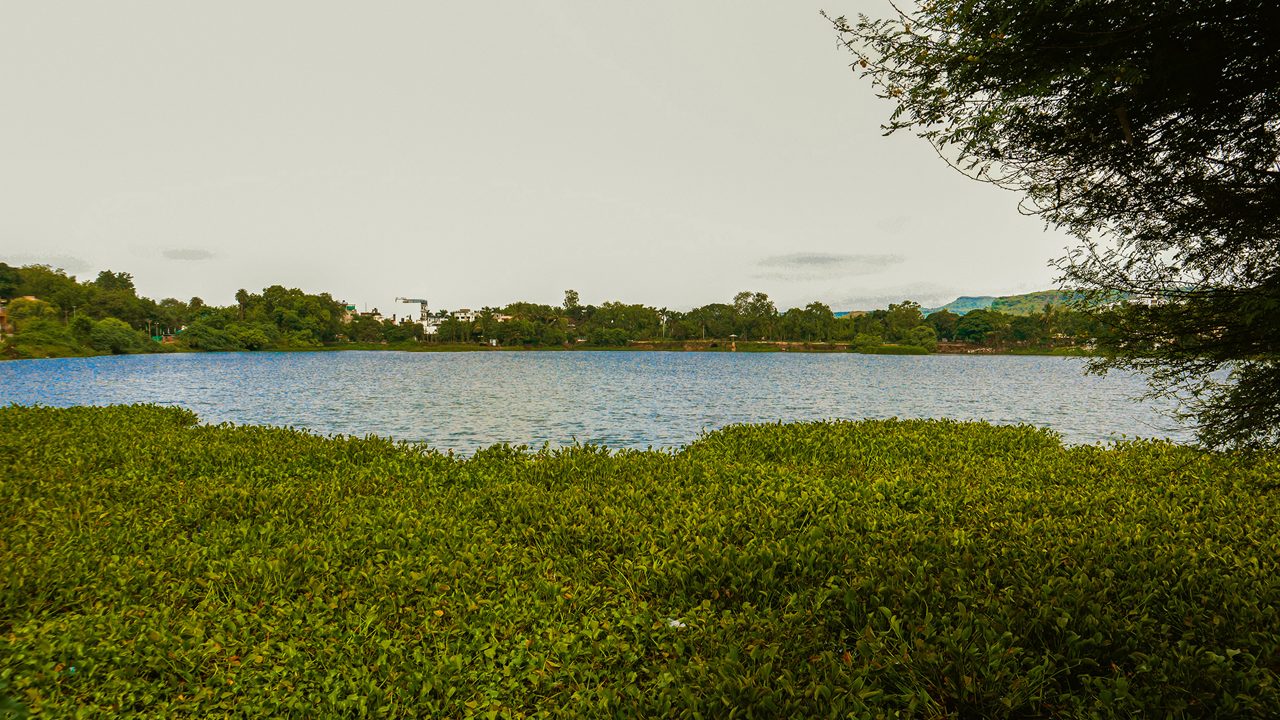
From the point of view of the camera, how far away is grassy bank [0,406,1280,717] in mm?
5023

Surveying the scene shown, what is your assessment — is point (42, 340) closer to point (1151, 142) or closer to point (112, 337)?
point (112, 337)

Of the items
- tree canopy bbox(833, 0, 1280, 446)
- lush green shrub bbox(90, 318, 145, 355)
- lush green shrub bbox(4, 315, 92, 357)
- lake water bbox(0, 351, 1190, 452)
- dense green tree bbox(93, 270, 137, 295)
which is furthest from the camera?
dense green tree bbox(93, 270, 137, 295)

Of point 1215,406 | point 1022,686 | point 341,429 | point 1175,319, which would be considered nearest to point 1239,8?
point 1175,319

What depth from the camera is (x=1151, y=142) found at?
19.5 feet

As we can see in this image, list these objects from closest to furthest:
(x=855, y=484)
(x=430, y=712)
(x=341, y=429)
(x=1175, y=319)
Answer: (x=430, y=712) → (x=1175, y=319) → (x=855, y=484) → (x=341, y=429)

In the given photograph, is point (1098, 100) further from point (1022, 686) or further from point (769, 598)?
point (769, 598)

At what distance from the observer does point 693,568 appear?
7746mm

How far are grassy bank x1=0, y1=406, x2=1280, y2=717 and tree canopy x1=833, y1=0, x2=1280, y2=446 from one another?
5.73ft

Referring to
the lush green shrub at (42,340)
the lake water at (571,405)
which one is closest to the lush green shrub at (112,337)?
the lush green shrub at (42,340)

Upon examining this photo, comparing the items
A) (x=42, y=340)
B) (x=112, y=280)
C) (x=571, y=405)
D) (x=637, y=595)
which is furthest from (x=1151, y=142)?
(x=112, y=280)

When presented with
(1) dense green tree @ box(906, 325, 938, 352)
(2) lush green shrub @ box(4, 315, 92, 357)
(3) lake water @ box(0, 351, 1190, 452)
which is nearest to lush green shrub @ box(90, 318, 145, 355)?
(2) lush green shrub @ box(4, 315, 92, 357)

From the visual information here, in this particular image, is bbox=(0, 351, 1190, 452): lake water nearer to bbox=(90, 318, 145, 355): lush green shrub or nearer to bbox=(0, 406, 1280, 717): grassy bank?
bbox=(0, 406, 1280, 717): grassy bank

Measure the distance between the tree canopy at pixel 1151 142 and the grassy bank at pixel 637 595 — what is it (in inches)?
68.8

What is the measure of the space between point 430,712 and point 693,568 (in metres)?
3.67
